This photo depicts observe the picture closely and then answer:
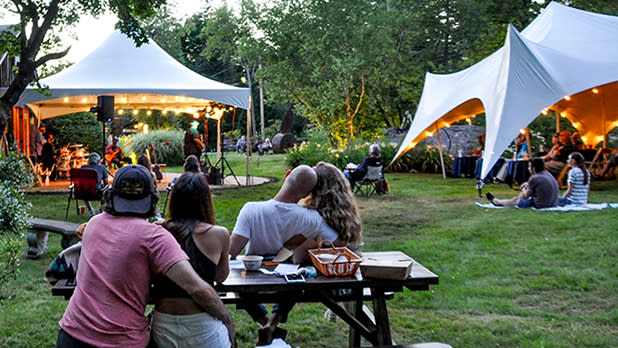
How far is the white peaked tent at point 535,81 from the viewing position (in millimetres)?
11188

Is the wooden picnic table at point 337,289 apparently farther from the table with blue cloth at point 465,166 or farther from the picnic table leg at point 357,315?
the table with blue cloth at point 465,166

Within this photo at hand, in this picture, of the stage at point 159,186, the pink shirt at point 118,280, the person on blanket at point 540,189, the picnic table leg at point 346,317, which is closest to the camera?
the pink shirt at point 118,280

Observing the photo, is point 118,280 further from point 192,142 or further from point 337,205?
point 192,142

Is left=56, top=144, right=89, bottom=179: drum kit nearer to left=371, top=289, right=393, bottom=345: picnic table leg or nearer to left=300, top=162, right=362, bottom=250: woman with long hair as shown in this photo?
left=300, top=162, right=362, bottom=250: woman with long hair

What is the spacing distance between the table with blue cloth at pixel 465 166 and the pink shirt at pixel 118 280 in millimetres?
15066

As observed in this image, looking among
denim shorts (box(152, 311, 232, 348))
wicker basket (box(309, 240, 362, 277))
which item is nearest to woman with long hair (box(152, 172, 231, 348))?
denim shorts (box(152, 311, 232, 348))

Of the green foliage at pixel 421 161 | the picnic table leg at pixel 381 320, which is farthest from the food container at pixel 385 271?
the green foliage at pixel 421 161

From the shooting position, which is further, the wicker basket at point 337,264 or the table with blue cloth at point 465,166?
the table with blue cloth at point 465,166

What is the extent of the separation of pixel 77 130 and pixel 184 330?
19.4 m

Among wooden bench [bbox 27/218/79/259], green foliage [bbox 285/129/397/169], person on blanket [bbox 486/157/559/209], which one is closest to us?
wooden bench [bbox 27/218/79/259]

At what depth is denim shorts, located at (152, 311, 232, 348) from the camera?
243cm

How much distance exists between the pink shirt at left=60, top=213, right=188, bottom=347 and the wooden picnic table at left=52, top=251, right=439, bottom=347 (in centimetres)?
62

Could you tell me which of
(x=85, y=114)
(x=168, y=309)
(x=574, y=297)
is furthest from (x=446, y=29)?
(x=168, y=309)

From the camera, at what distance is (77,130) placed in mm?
20141
